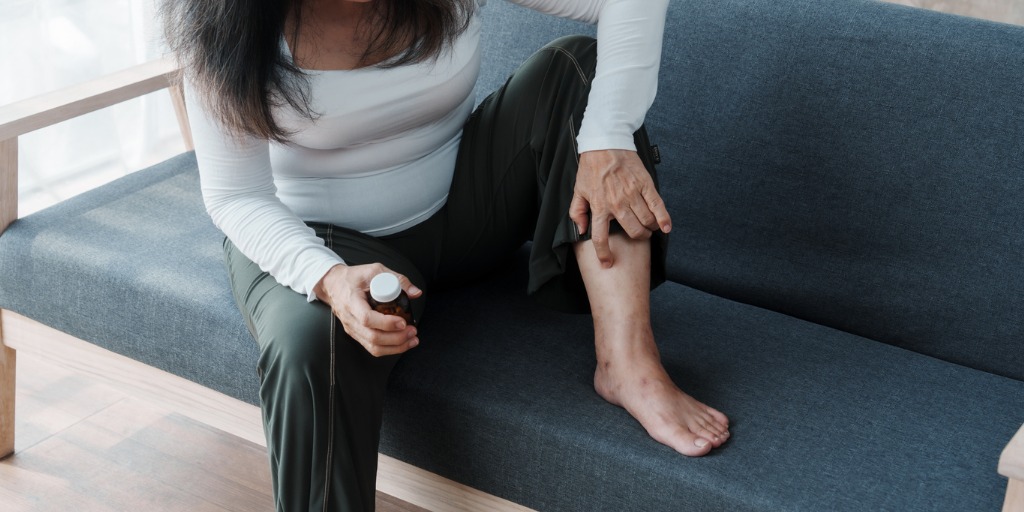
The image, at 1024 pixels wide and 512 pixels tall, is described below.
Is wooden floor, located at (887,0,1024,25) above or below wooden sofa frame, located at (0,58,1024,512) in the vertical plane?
above

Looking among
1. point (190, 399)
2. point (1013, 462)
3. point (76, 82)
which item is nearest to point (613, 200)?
point (1013, 462)

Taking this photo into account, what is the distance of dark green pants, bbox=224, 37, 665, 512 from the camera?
1124mm

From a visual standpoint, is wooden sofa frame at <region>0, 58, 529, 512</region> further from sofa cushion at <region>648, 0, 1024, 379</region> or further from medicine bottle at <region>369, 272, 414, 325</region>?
sofa cushion at <region>648, 0, 1024, 379</region>

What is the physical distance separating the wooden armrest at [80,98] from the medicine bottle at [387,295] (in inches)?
19.1

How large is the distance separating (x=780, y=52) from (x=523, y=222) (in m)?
0.46

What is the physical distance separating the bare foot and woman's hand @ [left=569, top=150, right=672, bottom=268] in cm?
13

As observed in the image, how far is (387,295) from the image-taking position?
3.58 ft

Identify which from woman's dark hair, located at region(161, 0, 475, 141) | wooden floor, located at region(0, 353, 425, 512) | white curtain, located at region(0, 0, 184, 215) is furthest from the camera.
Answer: white curtain, located at region(0, 0, 184, 215)

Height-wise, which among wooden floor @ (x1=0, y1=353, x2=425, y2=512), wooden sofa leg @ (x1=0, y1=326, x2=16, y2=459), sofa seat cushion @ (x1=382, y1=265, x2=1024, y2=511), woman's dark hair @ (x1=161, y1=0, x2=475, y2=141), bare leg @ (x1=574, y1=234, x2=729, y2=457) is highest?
woman's dark hair @ (x1=161, y1=0, x2=475, y2=141)

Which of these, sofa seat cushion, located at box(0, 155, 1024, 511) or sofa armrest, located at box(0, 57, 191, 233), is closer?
sofa seat cushion, located at box(0, 155, 1024, 511)

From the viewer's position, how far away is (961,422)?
3.98 ft

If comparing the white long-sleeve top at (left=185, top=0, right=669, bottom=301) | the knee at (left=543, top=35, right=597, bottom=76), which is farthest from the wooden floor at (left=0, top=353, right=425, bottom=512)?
the knee at (left=543, top=35, right=597, bottom=76)

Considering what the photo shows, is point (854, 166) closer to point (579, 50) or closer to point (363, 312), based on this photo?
point (579, 50)

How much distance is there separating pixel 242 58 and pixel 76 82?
4.58ft
